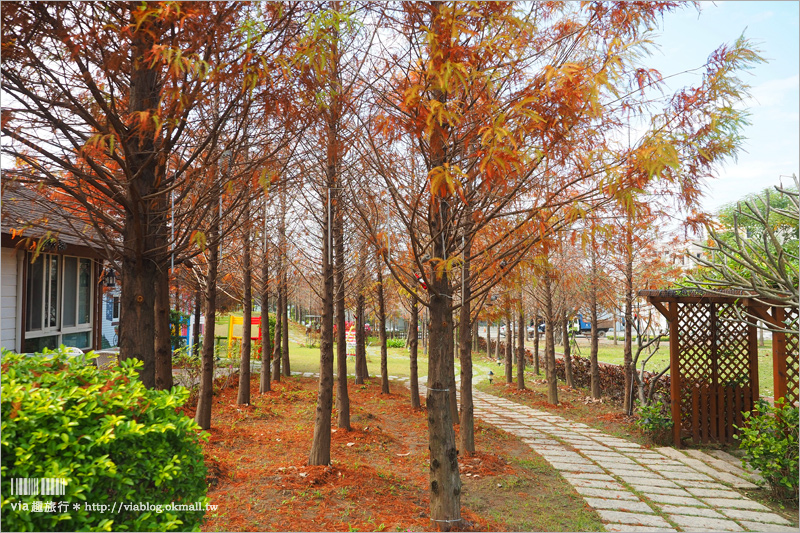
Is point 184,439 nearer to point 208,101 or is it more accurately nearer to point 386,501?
point 208,101

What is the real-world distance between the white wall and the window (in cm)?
41

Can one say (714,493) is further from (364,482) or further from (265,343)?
(265,343)

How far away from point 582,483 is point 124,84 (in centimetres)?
616

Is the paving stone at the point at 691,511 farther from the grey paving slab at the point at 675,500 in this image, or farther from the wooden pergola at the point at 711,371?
the wooden pergola at the point at 711,371

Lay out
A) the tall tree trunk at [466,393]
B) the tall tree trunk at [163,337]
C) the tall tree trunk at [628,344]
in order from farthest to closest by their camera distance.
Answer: the tall tree trunk at [628,344] < the tall tree trunk at [466,393] < the tall tree trunk at [163,337]

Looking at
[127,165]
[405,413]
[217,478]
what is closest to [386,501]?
[217,478]

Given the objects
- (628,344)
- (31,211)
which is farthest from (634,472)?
(31,211)

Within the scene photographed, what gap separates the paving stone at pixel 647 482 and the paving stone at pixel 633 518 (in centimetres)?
119

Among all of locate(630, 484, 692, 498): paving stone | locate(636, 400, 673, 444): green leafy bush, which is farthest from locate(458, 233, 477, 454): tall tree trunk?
locate(636, 400, 673, 444): green leafy bush

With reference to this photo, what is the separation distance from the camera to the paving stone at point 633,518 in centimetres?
477

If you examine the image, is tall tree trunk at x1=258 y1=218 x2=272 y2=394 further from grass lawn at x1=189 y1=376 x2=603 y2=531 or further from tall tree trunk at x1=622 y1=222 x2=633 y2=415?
tall tree trunk at x1=622 y1=222 x2=633 y2=415

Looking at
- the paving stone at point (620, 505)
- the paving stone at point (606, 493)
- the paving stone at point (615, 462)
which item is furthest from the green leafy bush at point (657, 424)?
the paving stone at point (620, 505)

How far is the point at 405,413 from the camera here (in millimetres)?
10594

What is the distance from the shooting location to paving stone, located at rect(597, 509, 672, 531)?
477 centimetres
